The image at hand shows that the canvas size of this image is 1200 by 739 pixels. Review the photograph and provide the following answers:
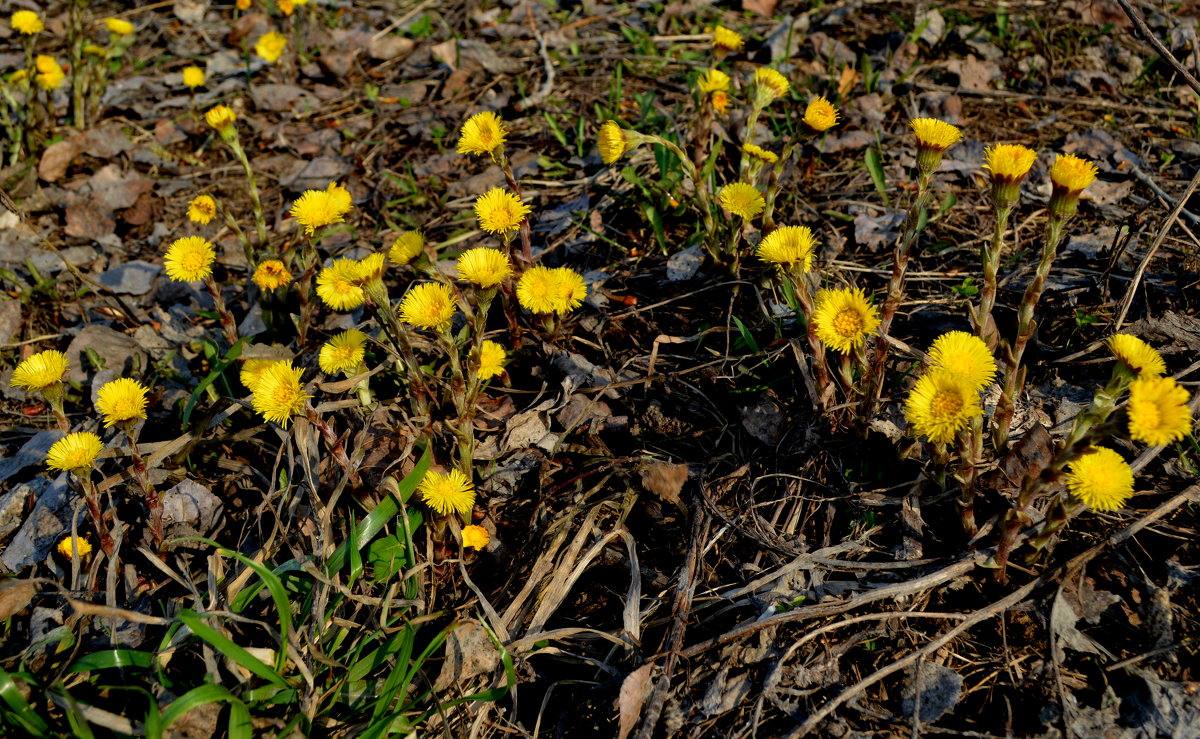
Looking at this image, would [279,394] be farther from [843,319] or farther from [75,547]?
[843,319]

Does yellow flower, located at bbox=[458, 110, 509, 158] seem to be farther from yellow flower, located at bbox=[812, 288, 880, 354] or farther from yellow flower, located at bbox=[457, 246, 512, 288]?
yellow flower, located at bbox=[812, 288, 880, 354]

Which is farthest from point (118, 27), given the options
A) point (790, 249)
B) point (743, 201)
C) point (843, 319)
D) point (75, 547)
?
point (843, 319)

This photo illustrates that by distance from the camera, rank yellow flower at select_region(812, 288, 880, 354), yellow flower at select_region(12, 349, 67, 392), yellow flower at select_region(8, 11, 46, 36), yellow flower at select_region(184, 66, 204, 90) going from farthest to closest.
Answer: yellow flower at select_region(184, 66, 204, 90), yellow flower at select_region(8, 11, 46, 36), yellow flower at select_region(12, 349, 67, 392), yellow flower at select_region(812, 288, 880, 354)

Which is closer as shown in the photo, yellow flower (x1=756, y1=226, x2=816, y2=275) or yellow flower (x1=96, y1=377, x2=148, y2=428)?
yellow flower (x1=756, y1=226, x2=816, y2=275)

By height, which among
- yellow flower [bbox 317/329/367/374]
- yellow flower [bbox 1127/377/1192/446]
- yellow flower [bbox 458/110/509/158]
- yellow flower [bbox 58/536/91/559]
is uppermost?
yellow flower [bbox 458/110/509/158]

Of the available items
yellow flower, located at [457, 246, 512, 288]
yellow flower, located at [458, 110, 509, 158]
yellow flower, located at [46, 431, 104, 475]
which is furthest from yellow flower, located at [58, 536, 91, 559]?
yellow flower, located at [458, 110, 509, 158]

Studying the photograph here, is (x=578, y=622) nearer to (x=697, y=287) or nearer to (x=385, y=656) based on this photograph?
(x=385, y=656)
